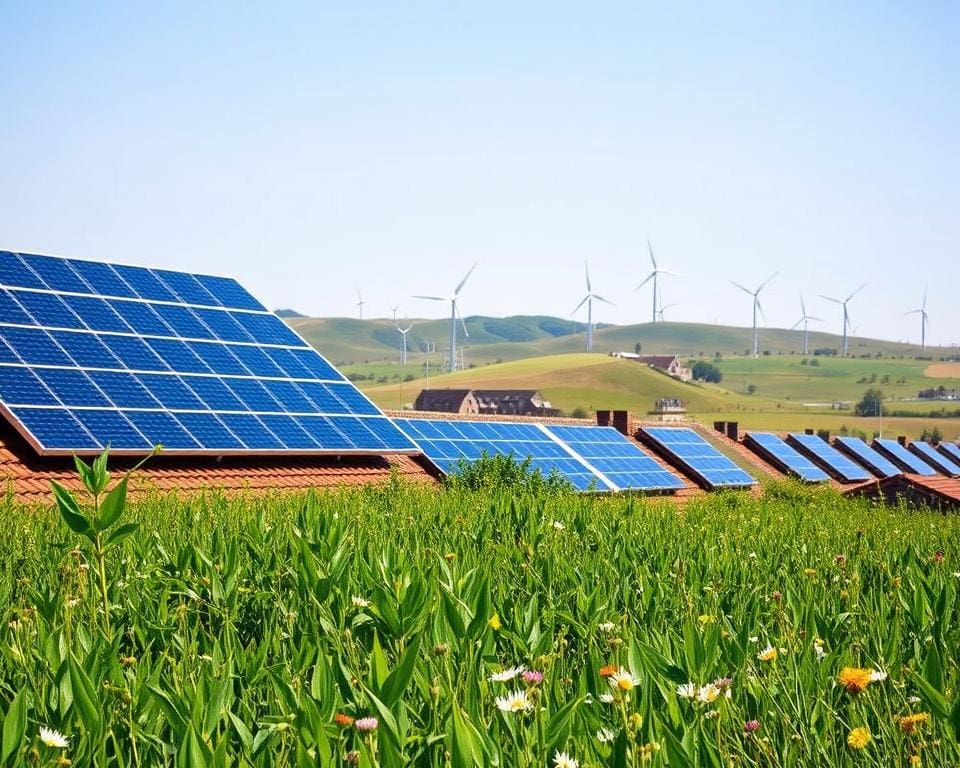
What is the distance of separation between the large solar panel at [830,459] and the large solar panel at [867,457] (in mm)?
631

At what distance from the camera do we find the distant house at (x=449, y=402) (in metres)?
158

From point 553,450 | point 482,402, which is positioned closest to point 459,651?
point 553,450

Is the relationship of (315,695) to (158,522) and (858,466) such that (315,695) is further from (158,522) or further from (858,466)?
(858,466)

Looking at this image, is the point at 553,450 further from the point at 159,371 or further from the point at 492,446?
the point at 159,371

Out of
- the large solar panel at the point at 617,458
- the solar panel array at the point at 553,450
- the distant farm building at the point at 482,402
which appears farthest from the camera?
the distant farm building at the point at 482,402

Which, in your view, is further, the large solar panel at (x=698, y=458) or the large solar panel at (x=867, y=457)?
the large solar panel at (x=867, y=457)

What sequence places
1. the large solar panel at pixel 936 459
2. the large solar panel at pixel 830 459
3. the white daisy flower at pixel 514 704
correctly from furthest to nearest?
1. the large solar panel at pixel 936 459
2. the large solar panel at pixel 830 459
3. the white daisy flower at pixel 514 704

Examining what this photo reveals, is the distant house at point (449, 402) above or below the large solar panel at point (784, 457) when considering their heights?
below

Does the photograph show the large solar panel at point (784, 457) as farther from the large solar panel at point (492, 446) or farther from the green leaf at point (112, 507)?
the green leaf at point (112, 507)

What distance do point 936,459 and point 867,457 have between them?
15005 millimetres

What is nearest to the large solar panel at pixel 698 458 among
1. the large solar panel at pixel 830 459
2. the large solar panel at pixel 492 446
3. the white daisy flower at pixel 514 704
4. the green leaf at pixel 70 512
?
the large solar panel at pixel 492 446

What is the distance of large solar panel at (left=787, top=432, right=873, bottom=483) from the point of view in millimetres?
58469

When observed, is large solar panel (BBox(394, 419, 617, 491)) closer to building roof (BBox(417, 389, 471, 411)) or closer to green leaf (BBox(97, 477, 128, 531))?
green leaf (BBox(97, 477, 128, 531))

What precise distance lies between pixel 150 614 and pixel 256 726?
2.43 m
